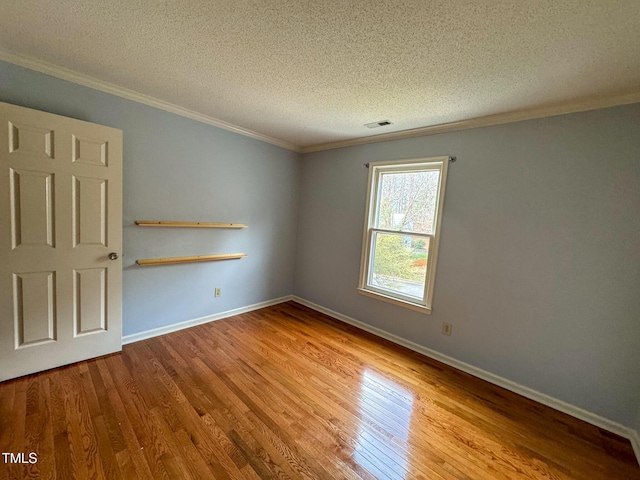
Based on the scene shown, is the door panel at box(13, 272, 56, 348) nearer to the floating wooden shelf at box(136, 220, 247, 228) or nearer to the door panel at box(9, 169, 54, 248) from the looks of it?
the door panel at box(9, 169, 54, 248)

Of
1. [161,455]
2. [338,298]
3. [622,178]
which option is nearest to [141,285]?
[161,455]

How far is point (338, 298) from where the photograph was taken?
11.6ft

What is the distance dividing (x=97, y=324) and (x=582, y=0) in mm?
3670

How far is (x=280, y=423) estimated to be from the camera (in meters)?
1.72

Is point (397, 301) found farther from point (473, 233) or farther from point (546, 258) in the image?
point (546, 258)

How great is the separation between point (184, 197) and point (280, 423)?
230 centimetres

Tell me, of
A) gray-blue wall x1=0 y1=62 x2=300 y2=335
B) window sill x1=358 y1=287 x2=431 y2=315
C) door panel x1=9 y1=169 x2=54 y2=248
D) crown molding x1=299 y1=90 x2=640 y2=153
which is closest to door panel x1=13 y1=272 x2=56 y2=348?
door panel x1=9 y1=169 x2=54 y2=248

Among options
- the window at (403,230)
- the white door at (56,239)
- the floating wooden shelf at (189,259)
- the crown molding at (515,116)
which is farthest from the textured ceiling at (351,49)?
the floating wooden shelf at (189,259)

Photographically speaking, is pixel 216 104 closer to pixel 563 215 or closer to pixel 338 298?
pixel 338 298

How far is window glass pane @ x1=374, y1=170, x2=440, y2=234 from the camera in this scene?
9.09 ft

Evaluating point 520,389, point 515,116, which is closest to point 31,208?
point 515,116

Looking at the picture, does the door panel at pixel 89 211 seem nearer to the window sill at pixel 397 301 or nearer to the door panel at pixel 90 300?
the door panel at pixel 90 300

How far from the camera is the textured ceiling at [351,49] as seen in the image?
1.25 m

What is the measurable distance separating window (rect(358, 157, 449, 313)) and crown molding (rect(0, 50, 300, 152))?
1.80 meters
